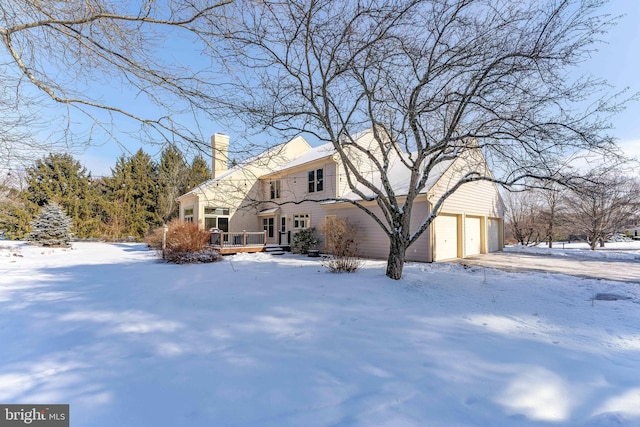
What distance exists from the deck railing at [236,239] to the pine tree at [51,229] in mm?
11783

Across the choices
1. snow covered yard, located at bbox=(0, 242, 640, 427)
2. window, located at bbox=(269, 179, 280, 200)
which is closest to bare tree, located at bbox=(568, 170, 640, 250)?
snow covered yard, located at bbox=(0, 242, 640, 427)

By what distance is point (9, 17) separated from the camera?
3.73m

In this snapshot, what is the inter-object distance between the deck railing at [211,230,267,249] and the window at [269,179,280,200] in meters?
2.98

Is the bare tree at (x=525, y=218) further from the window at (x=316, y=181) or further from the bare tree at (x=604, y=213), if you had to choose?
the window at (x=316, y=181)

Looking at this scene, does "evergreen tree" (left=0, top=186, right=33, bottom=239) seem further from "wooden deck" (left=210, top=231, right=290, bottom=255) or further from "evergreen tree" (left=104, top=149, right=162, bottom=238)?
"wooden deck" (left=210, top=231, right=290, bottom=255)

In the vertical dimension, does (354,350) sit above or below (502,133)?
below

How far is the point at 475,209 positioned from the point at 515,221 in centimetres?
1605

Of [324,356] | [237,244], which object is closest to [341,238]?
[237,244]

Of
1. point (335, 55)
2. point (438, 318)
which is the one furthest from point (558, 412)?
point (335, 55)

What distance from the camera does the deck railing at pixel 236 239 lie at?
1552 centimetres

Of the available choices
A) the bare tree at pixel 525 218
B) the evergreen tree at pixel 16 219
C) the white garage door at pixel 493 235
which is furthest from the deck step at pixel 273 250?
the bare tree at pixel 525 218

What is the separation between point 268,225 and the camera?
19.8 meters

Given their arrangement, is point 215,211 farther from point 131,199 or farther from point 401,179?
point 401,179

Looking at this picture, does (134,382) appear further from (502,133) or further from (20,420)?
(502,133)
